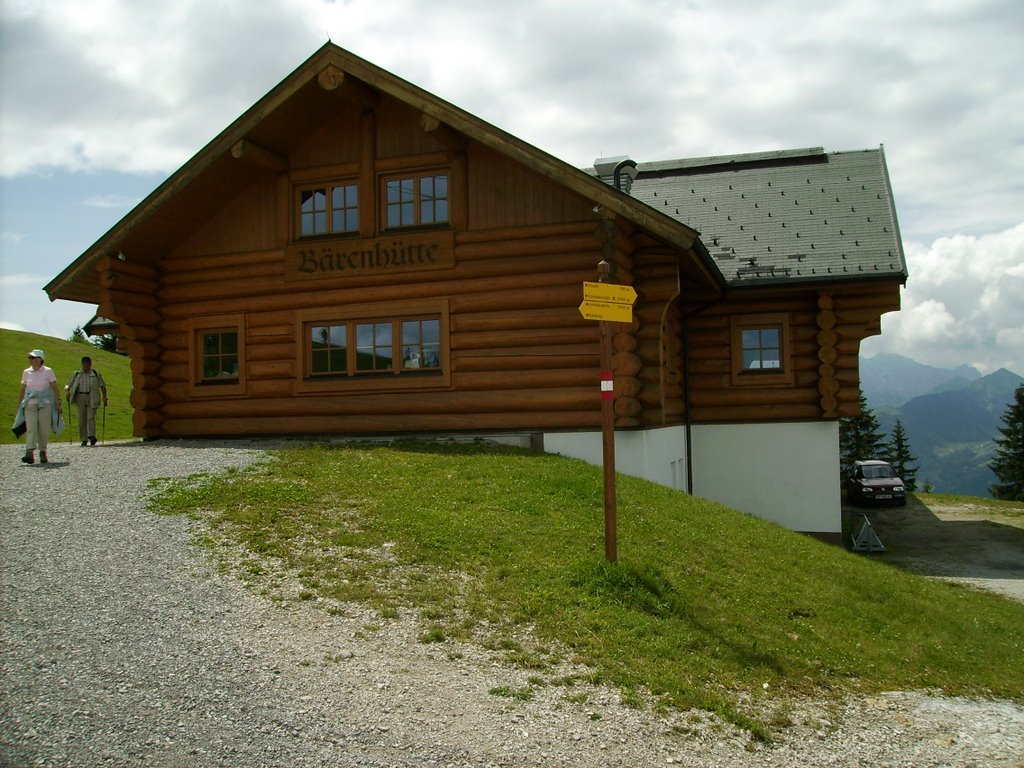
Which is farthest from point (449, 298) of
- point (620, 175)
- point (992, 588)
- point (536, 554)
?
point (992, 588)

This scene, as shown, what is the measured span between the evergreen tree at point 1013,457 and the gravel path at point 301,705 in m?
56.1

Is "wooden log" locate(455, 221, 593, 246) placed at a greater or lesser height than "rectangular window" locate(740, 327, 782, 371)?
greater

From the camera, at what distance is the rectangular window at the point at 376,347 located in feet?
53.5

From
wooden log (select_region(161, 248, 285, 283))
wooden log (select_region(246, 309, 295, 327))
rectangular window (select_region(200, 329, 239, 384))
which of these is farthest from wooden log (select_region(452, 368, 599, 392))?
rectangular window (select_region(200, 329, 239, 384))

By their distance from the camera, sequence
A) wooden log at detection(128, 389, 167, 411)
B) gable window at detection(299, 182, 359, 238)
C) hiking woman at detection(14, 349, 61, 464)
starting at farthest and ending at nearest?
wooden log at detection(128, 389, 167, 411) < gable window at detection(299, 182, 359, 238) < hiking woman at detection(14, 349, 61, 464)

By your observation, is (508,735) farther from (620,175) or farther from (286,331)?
(620,175)

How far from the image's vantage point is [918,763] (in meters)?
5.90

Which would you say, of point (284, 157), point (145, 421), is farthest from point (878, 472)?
point (145, 421)

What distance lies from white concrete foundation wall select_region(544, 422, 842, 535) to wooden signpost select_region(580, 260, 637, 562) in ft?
28.5

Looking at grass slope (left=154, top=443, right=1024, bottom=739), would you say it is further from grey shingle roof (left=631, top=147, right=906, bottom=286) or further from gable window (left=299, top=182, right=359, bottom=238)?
grey shingle roof (left=631, top=147, right=906, bottom=286)

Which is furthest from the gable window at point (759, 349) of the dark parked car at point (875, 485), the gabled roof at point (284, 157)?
the dark parked car at point (875, 485)

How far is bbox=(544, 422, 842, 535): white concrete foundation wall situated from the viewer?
708 inches

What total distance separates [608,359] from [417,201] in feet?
28.4

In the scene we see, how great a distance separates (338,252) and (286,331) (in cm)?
185
